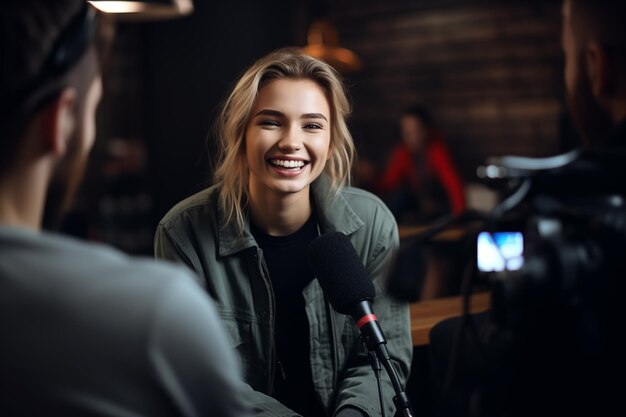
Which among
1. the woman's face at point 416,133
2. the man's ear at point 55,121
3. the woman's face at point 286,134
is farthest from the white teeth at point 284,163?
the woman's face at point 416,133

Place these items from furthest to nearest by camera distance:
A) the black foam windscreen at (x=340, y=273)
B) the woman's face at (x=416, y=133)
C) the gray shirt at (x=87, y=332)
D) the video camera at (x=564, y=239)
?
the woman's face at (x=416, y=133)
the black foam windscreen at (x=340, y=273)
the video camera at (x=564, y=239)
the gray shirt at (x=87, y=332)

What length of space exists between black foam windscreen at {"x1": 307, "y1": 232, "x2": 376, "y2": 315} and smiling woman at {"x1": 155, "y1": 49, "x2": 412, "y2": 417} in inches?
11.5

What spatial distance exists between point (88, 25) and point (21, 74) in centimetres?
11

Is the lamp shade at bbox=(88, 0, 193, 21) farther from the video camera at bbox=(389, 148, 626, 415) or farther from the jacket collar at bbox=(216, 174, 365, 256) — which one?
the video camera at bbox=(389, 148, 626, 415)

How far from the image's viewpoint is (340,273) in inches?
55.5

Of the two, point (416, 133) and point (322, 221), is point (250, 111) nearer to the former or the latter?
point (322, 221)

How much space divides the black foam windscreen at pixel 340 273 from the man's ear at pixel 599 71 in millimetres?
544

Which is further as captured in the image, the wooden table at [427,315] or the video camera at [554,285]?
the wooden table at [427,315]

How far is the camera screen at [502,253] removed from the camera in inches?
40.4

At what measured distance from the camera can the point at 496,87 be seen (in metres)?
7.09

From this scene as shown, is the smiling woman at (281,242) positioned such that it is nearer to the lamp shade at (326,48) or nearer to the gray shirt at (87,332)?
the gray shirt at (87,332)

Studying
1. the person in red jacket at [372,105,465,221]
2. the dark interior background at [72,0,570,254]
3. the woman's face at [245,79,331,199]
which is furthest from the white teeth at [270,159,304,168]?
the person in red jacket at [372,105,465,221]

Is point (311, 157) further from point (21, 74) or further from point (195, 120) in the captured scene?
point (195, 120)

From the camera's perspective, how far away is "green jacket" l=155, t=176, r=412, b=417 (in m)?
1.71
